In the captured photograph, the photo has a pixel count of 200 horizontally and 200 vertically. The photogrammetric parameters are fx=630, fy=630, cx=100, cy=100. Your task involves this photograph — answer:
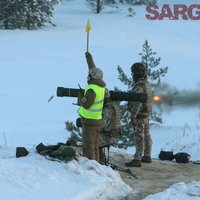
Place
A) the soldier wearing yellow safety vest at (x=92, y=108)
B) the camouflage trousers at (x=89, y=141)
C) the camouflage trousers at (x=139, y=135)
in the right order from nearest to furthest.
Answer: the soldier wearing yellow safety vest at (x=92, y=108) < the camouflage trousers at (x=89, y=141) < the camouflage trousers at (x=139, y=135)

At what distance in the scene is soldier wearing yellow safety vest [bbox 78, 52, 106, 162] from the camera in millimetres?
9016

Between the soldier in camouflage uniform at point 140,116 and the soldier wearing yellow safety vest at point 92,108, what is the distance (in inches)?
47.4

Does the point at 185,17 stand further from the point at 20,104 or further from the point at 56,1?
the point at 20,104

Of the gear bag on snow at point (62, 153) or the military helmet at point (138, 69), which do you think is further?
the military helmet at point (138, 69)

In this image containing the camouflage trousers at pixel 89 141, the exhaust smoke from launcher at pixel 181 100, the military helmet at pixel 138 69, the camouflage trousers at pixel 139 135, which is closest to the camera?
the camouflage trousers at pixel 89 141

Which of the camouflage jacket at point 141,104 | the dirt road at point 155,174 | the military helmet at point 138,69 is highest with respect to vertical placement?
the military helmet at point 138,69

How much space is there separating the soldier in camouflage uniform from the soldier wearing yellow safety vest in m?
1.20

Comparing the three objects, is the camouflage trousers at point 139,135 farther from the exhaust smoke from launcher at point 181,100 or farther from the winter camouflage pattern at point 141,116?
the exhaust smoke from launcher at point 181,100

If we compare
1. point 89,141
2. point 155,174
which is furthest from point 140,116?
point 89,141

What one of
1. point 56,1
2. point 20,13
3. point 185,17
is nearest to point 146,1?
point 185,17

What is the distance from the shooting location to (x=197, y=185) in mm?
8227

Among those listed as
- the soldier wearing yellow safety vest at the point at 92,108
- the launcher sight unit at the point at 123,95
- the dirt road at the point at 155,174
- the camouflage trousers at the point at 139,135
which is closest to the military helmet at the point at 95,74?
the soldier wearing yellow safety vest at the point at 92,108

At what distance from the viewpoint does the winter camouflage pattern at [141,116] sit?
10.3 meters

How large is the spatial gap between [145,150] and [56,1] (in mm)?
45931
